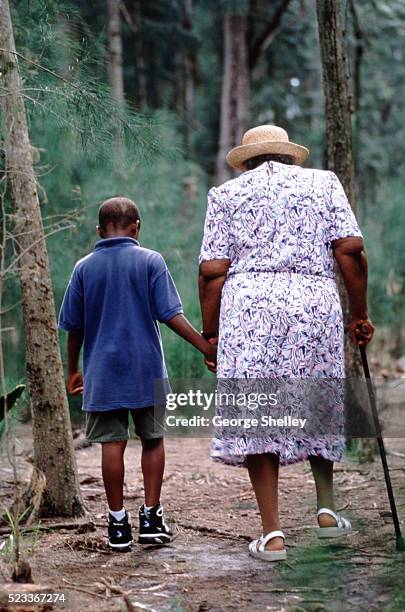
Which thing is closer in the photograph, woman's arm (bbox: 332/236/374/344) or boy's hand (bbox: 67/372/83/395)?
woman's arm (bbox: 332/236/374/344)


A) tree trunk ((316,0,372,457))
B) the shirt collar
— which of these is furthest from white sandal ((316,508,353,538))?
tree trunk ((316,0,372,457))

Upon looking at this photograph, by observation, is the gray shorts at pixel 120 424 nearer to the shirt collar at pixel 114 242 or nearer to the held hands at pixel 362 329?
the shirt collar at pixel 114 242

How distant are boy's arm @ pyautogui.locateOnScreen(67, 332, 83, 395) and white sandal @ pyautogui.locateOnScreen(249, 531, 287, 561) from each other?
1.12 metres

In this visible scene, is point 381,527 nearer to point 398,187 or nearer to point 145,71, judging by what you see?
point 398,187

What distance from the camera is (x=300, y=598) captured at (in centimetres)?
342

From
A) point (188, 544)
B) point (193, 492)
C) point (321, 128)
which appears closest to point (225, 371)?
point (188, 544)

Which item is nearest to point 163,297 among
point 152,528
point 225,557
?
point 152,528

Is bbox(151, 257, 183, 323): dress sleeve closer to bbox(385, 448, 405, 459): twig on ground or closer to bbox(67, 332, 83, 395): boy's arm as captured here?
bbox(67, 332, 83, 395): boy's arm

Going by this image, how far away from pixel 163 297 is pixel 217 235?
388mm

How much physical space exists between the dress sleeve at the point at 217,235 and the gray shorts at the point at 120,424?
757mm

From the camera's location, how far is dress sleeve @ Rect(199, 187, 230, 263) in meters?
4.22

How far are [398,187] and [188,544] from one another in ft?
47.1

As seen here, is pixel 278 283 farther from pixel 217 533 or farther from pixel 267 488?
pixel 217 533

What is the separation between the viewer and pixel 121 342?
4.36 meters
